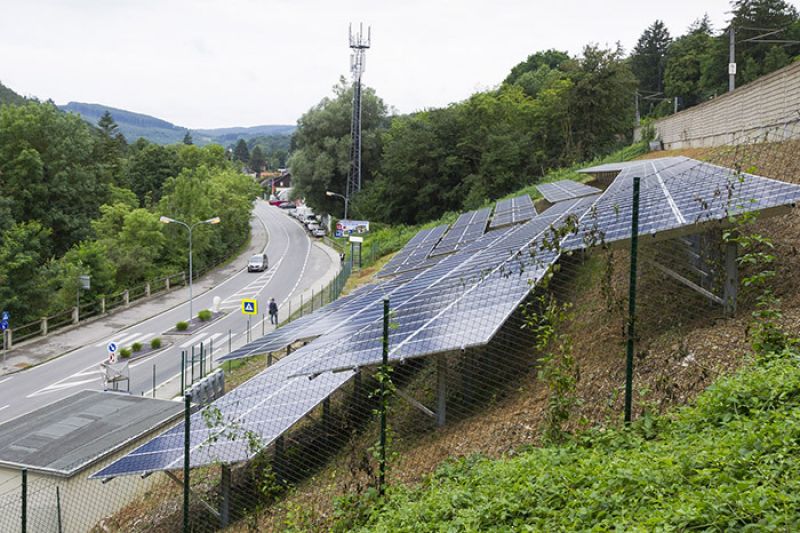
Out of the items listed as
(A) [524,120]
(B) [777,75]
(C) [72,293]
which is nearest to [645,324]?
(B) [777,75]

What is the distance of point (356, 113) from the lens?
7088 cm

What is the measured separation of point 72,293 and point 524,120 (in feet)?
126

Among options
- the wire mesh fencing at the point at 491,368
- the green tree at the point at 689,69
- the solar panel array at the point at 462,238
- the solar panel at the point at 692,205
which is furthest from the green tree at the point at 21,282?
the green tree at the point at 689,69

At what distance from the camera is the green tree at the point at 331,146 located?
72188mm

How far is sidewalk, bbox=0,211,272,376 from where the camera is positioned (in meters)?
30.6

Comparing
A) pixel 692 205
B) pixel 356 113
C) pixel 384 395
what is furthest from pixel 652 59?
pixel 384 395

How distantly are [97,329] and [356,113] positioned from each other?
41847 mm

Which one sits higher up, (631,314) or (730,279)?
(730,279)

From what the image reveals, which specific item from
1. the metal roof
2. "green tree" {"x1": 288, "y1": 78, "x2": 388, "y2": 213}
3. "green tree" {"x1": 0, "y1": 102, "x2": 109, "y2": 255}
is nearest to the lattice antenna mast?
"green tree" {"x1": 288, "y1": 78, "x2": 388, "y2": 213}

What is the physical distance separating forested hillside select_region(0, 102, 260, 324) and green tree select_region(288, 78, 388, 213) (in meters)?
7.78

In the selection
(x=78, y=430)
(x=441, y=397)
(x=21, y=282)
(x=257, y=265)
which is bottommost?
(x=78, y=430)

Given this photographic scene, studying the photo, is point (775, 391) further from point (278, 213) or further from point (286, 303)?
point (278, 213)

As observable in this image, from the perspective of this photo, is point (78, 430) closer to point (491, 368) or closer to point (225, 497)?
point (225, 497)

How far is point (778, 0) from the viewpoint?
Answer: 5750 cm
